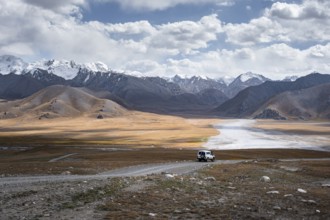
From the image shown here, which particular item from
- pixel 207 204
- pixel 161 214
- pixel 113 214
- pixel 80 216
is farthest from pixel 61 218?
pixel 207 204

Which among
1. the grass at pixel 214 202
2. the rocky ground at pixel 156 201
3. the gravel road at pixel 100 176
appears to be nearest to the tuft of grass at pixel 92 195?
the rocky ground at pixel 156 201

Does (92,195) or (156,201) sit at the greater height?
(92,195)

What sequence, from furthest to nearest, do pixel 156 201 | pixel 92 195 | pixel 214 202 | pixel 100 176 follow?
pixel 100 176, pixel 92 195, pixel 214 202, pixel 156 201

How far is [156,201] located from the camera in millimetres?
23656

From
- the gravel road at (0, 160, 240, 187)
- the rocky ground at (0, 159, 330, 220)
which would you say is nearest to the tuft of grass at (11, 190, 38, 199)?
the rocky ground at (0, 159, 330, 220)

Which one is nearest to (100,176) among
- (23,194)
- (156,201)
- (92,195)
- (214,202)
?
(92,195)

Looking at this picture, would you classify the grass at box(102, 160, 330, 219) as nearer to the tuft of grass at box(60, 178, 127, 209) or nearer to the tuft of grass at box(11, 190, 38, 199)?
the tuft of grass at box(60, 178, 127, 209)

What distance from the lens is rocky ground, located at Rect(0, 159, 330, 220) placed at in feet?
67.1

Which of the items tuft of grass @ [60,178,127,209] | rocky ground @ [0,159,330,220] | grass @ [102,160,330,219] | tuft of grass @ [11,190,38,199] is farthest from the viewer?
tuft of grass @ [11,190,38,199]

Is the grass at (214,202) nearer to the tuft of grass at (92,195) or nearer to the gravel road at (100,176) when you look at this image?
the tuft of grass at (92,195)

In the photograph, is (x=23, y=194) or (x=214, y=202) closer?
(x=214, y=202)

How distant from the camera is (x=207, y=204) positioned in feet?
76.8

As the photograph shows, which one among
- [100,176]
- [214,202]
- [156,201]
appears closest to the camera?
[156,201]

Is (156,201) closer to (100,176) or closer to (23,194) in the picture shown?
(23,194)
